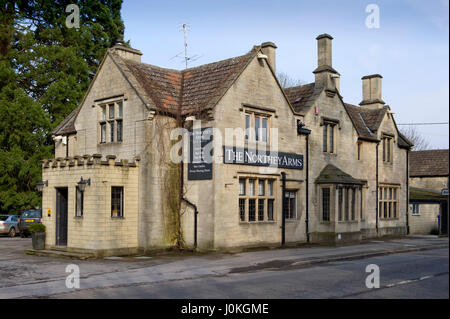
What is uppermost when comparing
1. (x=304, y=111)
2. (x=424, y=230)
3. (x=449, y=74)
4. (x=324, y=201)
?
Result: (x=304, y=111)

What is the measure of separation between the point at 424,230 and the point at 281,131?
2079 centimetres

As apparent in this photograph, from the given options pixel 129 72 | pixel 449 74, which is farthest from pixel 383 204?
pixel 449 74

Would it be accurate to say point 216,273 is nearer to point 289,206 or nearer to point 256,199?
point 256,199

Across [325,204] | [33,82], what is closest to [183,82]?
[325,204]

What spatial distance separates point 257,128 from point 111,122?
267 inches

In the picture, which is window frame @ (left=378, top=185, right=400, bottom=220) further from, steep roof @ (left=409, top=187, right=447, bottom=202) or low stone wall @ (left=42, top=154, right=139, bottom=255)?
low stone wall @ (left=42, top=154, right=139, bottom=255)

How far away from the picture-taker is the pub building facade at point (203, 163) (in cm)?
2094

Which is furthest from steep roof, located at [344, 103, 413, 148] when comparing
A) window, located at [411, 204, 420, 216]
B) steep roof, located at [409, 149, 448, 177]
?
steep roof, located at [409, 149, 448, 177]

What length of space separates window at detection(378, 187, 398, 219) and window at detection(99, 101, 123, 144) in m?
17.5

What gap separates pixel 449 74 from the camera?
15.3 feet

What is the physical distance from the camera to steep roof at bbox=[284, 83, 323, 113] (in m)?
26.6

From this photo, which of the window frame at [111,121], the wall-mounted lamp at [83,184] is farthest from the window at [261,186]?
the wall-mounted lamp at [83,184]

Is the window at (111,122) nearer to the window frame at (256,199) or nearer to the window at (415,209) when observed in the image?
the window frame at (256,199)
